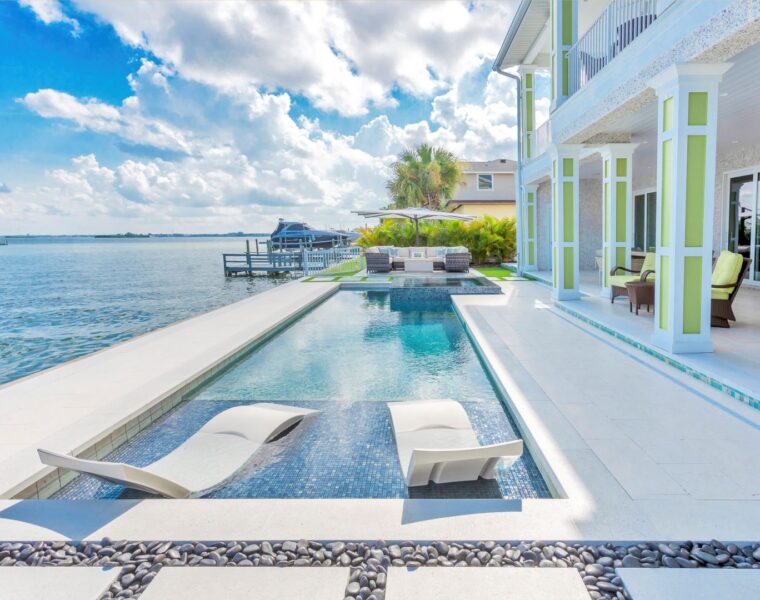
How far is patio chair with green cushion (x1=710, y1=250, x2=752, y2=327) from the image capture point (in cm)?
629

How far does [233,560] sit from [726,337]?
19.5 feet

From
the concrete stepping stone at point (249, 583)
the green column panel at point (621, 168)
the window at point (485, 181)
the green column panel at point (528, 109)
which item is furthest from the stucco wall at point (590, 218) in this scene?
the concrete stepping stone at point (249, 583)

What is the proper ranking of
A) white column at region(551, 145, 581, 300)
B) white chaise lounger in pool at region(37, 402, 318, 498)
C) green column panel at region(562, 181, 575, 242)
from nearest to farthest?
1. white chaise lounger in pool at region(37, 402, 318, 498)
2. white column at region(551, 145, 581, 300)
3. green column panel at region(562, 181, 575, 242)

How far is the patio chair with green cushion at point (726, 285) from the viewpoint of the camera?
6.29 meters

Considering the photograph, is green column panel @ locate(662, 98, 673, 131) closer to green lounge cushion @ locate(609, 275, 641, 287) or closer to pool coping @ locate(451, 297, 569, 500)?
pool coping @ locate(451, 297, 569, 500)

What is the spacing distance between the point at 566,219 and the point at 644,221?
22.7 feet

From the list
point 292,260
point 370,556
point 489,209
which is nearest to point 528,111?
point 489,209

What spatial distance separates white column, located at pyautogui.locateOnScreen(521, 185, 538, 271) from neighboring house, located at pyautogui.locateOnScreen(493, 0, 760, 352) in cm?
46

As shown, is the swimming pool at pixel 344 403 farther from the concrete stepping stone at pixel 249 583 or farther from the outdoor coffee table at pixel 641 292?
the outdoor coffee table at pixel 641 292

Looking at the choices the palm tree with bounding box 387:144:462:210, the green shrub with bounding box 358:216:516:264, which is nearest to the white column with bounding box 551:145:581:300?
the green shrub with bounding box 358:216:516:264

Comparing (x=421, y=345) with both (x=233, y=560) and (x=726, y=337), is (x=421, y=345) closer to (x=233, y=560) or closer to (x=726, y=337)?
(x=726, y=337)

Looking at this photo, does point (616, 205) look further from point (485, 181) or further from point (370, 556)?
point (485, 181)

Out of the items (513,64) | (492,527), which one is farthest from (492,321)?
(513,64)

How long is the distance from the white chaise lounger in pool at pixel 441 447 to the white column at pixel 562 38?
22.1 ft
